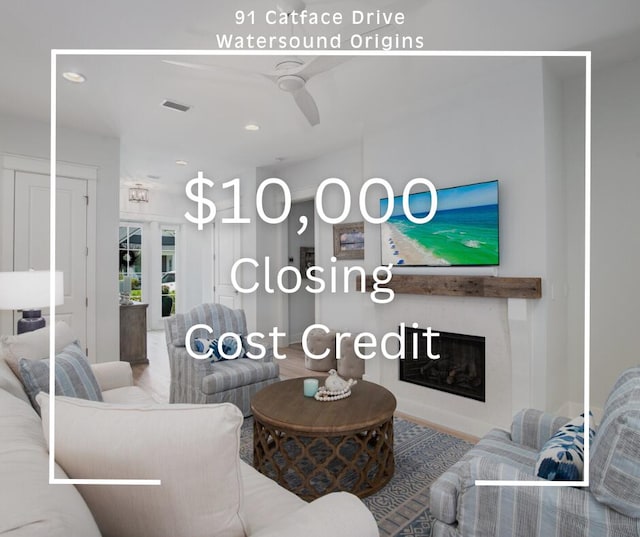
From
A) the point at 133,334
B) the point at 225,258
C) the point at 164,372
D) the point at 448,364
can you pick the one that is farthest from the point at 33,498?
the point at 225,258

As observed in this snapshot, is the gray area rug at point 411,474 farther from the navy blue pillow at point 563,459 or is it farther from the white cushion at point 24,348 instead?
the white cushion at point 24,348

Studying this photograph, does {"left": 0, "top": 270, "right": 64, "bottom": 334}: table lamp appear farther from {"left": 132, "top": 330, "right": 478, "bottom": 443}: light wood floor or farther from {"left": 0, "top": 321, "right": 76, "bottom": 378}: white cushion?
{"left": 132, "top": 330, "right": 478, "bottom": 443}: light wood floor

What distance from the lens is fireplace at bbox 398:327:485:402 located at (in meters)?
3.04

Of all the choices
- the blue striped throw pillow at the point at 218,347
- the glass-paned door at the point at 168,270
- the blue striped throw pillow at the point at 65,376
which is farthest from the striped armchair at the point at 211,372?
the glass-paned door at the point at 168,270

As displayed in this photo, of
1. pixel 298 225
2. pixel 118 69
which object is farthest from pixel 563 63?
pixel 298 225

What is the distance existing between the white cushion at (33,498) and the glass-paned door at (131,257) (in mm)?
6896

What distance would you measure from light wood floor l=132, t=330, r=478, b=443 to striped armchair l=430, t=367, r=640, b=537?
5.15 feet

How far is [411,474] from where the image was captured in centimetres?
234

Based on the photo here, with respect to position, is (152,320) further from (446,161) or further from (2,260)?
(446,161)

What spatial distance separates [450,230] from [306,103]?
1403 millimetres

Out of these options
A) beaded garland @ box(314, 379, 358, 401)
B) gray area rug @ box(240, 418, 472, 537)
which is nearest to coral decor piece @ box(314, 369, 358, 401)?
beaded garland @ box(314, 379, 358, 401)

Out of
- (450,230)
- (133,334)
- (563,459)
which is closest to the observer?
(563,459)

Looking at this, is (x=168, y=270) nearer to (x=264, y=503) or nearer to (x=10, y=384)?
(x=10, y=384)

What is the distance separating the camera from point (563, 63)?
9.22 ft
